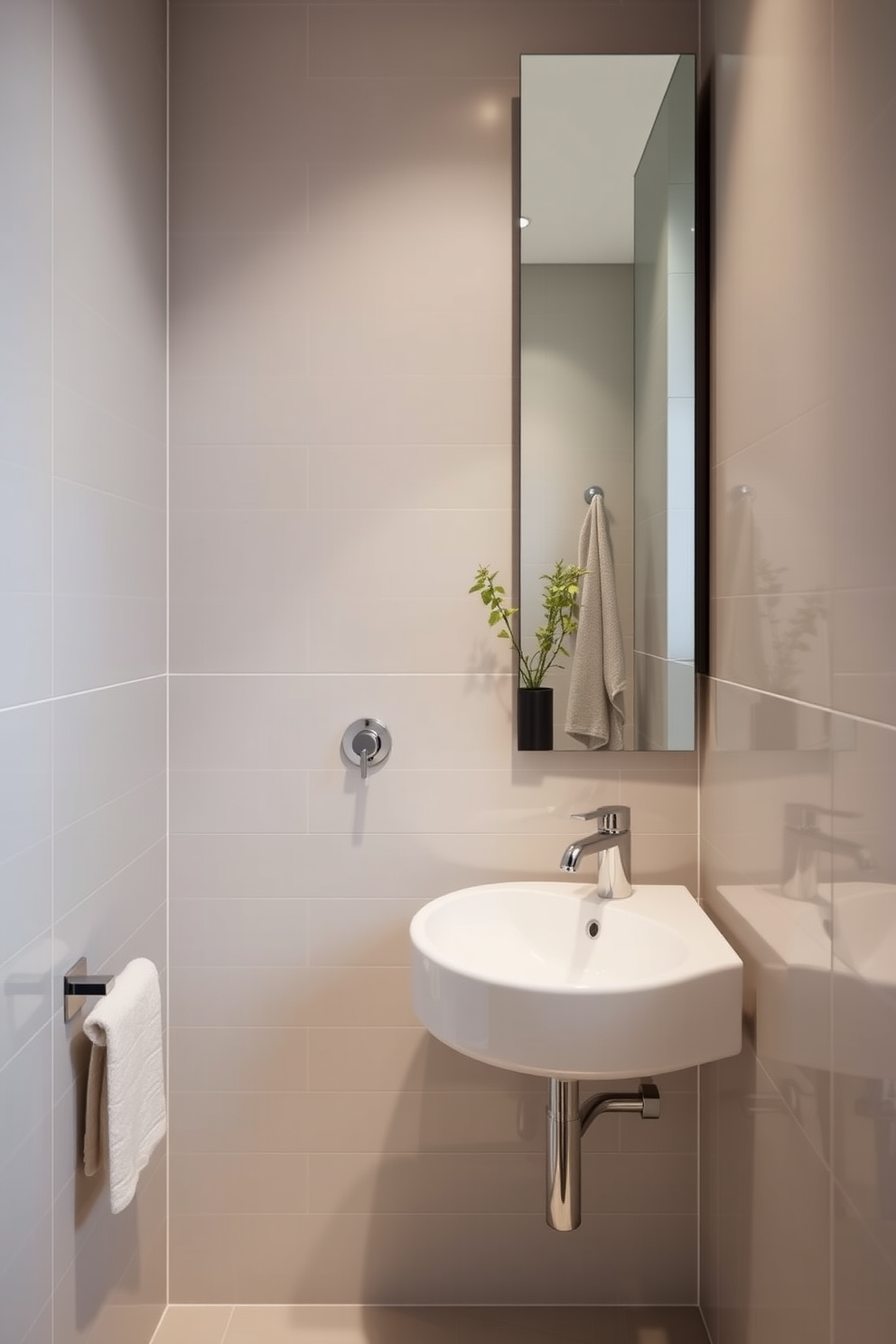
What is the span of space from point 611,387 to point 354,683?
708 millimetres

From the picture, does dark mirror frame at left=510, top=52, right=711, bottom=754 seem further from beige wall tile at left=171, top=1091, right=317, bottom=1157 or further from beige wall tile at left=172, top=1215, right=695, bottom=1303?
beige wall tile at left=172, top=1215, right=695, bottom=1303

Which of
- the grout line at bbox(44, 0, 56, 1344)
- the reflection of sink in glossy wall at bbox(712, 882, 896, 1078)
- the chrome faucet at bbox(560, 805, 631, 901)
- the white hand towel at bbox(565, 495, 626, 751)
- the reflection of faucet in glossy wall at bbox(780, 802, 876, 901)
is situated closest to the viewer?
the reflection of sink in glossy wall at bbox(712, 882, 896, 1078)

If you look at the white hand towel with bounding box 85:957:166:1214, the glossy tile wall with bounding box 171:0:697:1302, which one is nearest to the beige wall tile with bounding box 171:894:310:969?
the glossy tile wall with bounding box 171:0:697:1302

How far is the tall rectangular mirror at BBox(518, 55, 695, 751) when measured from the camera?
5.72 feet

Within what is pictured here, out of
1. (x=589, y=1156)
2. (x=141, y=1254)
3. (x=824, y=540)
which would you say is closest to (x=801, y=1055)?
(x=824, y=540)

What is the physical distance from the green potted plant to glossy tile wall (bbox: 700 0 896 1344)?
0.84 ft

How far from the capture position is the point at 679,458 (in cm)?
174

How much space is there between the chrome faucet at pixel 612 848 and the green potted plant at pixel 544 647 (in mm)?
169

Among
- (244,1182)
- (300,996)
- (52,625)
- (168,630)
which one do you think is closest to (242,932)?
(300,996)

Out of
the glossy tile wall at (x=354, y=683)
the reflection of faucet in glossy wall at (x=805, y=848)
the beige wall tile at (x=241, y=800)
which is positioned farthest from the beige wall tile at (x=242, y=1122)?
the reflection of faucet in glossy wall at (x=805, y=848)

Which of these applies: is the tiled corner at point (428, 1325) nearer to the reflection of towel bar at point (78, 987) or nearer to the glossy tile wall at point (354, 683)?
the glossy tile wall at point (354, 683)

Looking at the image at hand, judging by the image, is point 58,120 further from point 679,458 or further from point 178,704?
point 679,458

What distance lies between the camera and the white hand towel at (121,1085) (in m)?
1.37

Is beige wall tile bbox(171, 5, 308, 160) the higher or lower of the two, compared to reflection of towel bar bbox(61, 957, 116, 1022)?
higher
